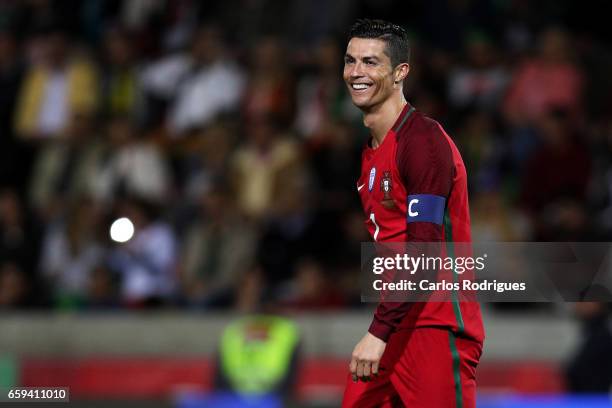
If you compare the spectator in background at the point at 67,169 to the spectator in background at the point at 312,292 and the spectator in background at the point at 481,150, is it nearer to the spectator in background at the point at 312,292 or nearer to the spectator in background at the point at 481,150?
the spectator in background at the point at 312,292

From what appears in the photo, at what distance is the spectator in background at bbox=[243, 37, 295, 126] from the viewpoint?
1259 cm

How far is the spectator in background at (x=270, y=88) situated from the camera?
12.6 m

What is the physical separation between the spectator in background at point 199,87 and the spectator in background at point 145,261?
5.23 ft

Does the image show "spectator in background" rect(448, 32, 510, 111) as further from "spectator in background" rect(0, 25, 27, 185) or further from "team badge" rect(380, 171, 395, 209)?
"team badge" rect(380, 171, 395, 209)

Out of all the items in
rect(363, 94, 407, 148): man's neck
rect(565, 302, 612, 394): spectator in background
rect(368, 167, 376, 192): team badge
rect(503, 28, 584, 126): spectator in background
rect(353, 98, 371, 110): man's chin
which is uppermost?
rect(503, 28, 584, 126): spectator in background

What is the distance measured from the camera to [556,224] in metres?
10.8

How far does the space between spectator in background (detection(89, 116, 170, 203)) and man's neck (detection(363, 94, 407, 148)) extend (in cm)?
714

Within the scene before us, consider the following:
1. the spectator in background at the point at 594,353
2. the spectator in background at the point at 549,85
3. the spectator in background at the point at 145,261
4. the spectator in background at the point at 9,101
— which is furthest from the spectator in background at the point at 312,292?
the spectator in background at the point at 9,101

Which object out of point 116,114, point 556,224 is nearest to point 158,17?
point 116,114

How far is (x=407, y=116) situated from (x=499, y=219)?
589 centimetres

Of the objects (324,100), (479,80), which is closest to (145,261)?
(324,100)

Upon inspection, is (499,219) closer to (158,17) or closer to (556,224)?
(556,224)

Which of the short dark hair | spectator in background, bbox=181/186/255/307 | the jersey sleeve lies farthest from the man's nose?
spectator in background, bbox=181/186/255/307

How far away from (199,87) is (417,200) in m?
8.31
